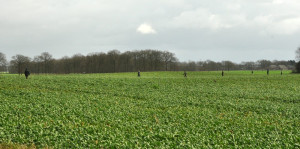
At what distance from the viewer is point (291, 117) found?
1966cm

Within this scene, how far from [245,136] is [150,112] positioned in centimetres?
836

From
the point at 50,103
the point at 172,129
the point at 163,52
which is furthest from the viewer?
the point at 163,52

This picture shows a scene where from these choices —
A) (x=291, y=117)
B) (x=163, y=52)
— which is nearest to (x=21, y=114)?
(x=291, y=117)

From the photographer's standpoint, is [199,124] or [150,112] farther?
[150,112]

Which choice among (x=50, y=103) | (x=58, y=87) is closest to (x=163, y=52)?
(x=58, y=87)

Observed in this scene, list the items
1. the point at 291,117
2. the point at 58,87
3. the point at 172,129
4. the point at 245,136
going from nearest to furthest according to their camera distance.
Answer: the point at 245,136, the point at 172,129, the point at 291,117, the point at 58,87

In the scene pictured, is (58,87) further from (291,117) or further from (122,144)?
(291,117)

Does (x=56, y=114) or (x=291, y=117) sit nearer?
(x=56, y=114)

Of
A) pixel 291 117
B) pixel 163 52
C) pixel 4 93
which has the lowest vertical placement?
pixel 291 117

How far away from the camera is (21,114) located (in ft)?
57.3

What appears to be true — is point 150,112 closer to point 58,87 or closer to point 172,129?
point 172,129

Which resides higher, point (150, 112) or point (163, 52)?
point (163, 52)

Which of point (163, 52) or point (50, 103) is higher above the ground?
point (163, 52)

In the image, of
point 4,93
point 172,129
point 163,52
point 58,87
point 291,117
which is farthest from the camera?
point 163,52
